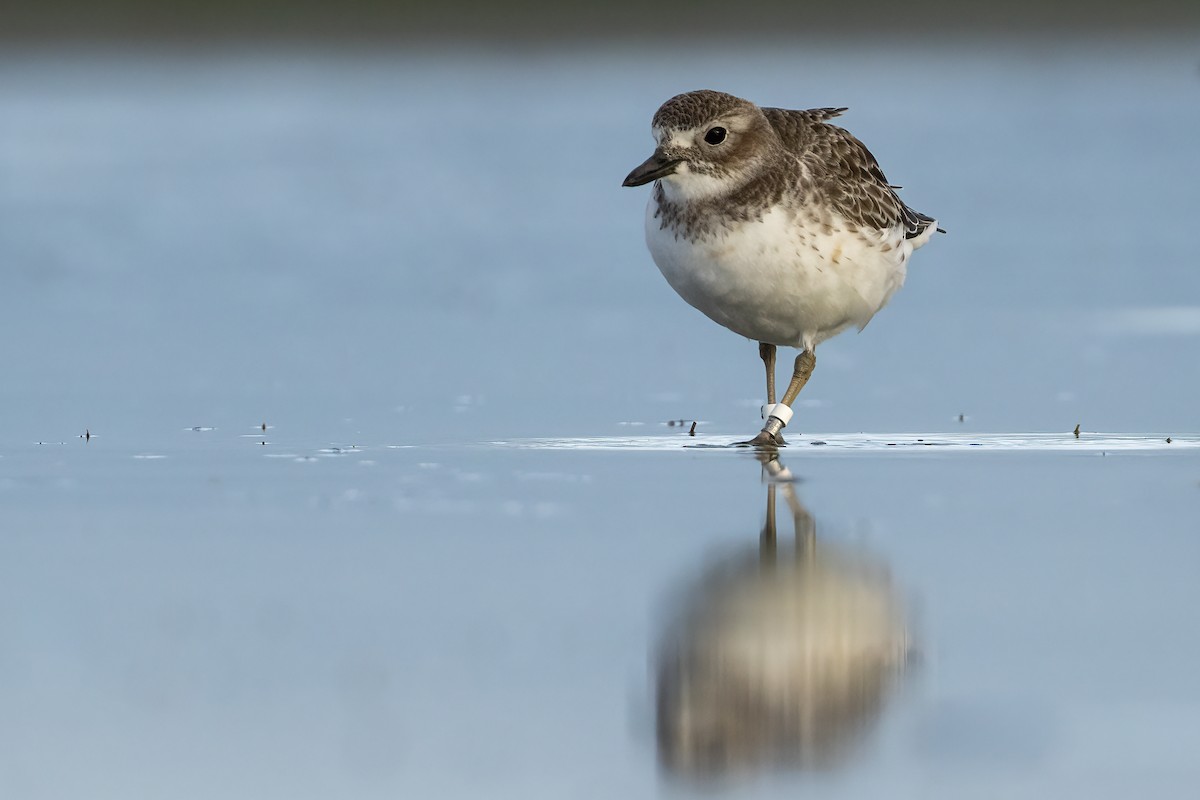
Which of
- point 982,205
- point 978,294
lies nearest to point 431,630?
point 978,294

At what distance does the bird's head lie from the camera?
316 inches

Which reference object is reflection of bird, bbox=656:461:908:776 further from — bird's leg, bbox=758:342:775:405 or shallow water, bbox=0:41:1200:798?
bird's leg, bbox=758:342:775:405

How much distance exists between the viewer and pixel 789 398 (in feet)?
27.7

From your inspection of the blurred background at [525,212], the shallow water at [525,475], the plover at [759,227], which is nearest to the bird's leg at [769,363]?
the blurred background at [525,212]

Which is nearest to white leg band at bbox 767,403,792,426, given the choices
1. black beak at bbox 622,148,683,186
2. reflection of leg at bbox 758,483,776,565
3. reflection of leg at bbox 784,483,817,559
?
black beak at bbox 622,148,683,186

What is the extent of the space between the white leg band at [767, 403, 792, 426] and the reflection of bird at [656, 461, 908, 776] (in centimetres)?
254

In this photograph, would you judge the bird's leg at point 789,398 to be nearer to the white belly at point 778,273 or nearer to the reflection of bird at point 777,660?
the white belly at point 778,273

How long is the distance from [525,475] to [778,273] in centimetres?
152

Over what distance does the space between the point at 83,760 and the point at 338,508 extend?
2.58 m

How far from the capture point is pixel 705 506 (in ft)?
21.0

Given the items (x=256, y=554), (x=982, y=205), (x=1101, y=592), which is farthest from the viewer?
(x=982, y=205)

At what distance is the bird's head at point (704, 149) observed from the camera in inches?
316

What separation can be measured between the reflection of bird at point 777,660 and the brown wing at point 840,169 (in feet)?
9.99

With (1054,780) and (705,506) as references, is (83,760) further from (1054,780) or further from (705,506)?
(705,506)
